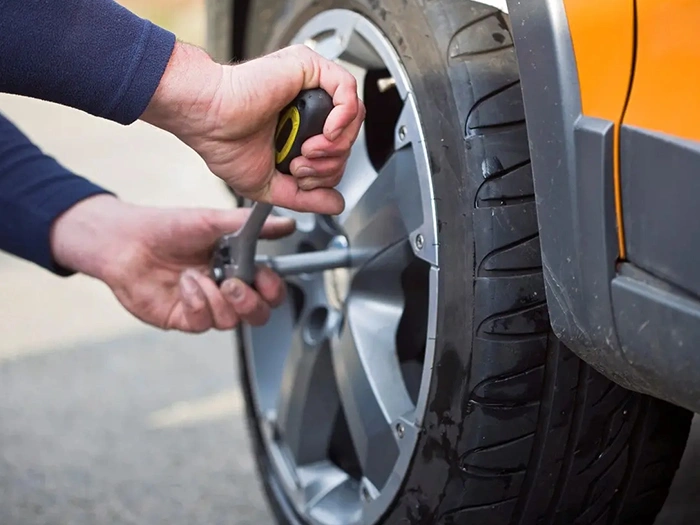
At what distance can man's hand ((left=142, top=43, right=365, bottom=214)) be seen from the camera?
3.97 ft

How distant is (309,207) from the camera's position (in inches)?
53.9

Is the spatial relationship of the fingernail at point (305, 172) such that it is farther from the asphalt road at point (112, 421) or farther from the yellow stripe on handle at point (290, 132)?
the asphalt road at point (112, 421)

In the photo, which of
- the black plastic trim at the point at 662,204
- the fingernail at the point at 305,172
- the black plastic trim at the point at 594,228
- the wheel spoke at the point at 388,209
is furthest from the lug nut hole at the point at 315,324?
the black plastic trim at the point at 662,204

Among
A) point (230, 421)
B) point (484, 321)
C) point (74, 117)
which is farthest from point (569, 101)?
point (74, 117)

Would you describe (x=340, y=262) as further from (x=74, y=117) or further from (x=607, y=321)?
(x=74, y=117)

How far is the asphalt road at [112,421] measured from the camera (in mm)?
2092

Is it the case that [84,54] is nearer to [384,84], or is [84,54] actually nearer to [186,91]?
[186,91]

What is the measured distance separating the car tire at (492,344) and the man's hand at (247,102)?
104 mm

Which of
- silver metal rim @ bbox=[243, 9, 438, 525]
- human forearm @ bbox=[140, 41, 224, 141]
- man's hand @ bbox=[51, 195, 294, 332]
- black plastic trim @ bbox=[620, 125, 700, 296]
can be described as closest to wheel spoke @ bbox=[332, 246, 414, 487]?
silver metal rim @ bbox=[243, 9, 438, 525]

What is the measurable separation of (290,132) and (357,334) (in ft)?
1.36

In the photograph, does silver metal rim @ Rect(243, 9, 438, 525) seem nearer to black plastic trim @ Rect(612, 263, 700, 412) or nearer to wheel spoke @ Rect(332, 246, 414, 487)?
wheel spoke @ Rect(332, 246, 414, 487)

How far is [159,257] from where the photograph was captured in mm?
1850

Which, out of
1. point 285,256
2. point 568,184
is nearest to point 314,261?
point 285,256

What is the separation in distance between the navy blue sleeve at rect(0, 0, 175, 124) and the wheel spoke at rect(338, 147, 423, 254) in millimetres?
358
